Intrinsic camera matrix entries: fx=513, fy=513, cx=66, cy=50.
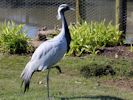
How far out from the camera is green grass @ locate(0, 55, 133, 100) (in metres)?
9.09

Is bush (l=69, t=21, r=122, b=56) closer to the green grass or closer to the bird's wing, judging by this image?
the green grass

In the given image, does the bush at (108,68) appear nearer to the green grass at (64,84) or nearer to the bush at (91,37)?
the green grass at (64,84)

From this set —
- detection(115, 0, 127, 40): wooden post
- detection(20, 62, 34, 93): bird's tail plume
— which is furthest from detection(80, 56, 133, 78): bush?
detection(20, 62, 34, 93): bird's tail plume

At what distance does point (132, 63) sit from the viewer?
A: 37.4ft

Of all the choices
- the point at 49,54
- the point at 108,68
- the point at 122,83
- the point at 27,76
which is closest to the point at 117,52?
the point at 108,68

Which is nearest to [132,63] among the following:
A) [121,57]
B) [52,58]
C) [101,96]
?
[121,57]

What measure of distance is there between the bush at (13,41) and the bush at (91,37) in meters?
1.19

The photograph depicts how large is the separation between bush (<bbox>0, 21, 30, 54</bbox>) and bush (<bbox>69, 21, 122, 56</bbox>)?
119 cm

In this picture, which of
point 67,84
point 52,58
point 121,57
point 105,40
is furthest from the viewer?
point 105,40

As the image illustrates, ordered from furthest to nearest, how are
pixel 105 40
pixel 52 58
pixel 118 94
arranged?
pixel 105 40 → pixel 118 94 → pixel 52 58

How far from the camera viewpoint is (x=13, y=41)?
12.5m

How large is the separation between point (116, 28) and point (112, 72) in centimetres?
272

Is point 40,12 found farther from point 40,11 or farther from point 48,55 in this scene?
point 48,55

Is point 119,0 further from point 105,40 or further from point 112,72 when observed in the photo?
point 112,72
